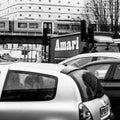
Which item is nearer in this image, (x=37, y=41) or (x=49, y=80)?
(x=49, y=80)

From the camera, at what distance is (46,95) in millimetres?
4527

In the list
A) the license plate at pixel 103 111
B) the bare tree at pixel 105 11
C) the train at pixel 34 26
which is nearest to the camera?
the license plate at pixel 103 111

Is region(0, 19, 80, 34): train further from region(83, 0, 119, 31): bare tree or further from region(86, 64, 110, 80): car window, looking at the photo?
region(86, 64, 110, 80): car window

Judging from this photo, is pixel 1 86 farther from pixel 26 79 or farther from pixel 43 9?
pixel 43 9

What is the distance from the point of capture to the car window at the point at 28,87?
14.9 ft

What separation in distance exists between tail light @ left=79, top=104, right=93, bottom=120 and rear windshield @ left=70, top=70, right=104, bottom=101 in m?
0.14

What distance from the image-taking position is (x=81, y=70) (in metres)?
5.17

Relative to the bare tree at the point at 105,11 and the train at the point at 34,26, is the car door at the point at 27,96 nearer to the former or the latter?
the bare tree at the point at 105,11

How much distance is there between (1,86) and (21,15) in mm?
133408

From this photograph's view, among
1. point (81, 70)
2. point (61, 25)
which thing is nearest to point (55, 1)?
point (61, 25)

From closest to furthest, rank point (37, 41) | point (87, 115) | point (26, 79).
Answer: point (87, 115)
point (26, 79)
point (37, 41)

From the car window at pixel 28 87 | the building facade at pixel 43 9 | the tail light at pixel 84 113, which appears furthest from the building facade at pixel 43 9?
the tail light at pixel 84 113

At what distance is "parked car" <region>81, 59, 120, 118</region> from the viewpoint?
759cm

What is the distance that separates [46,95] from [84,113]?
0.49 m
